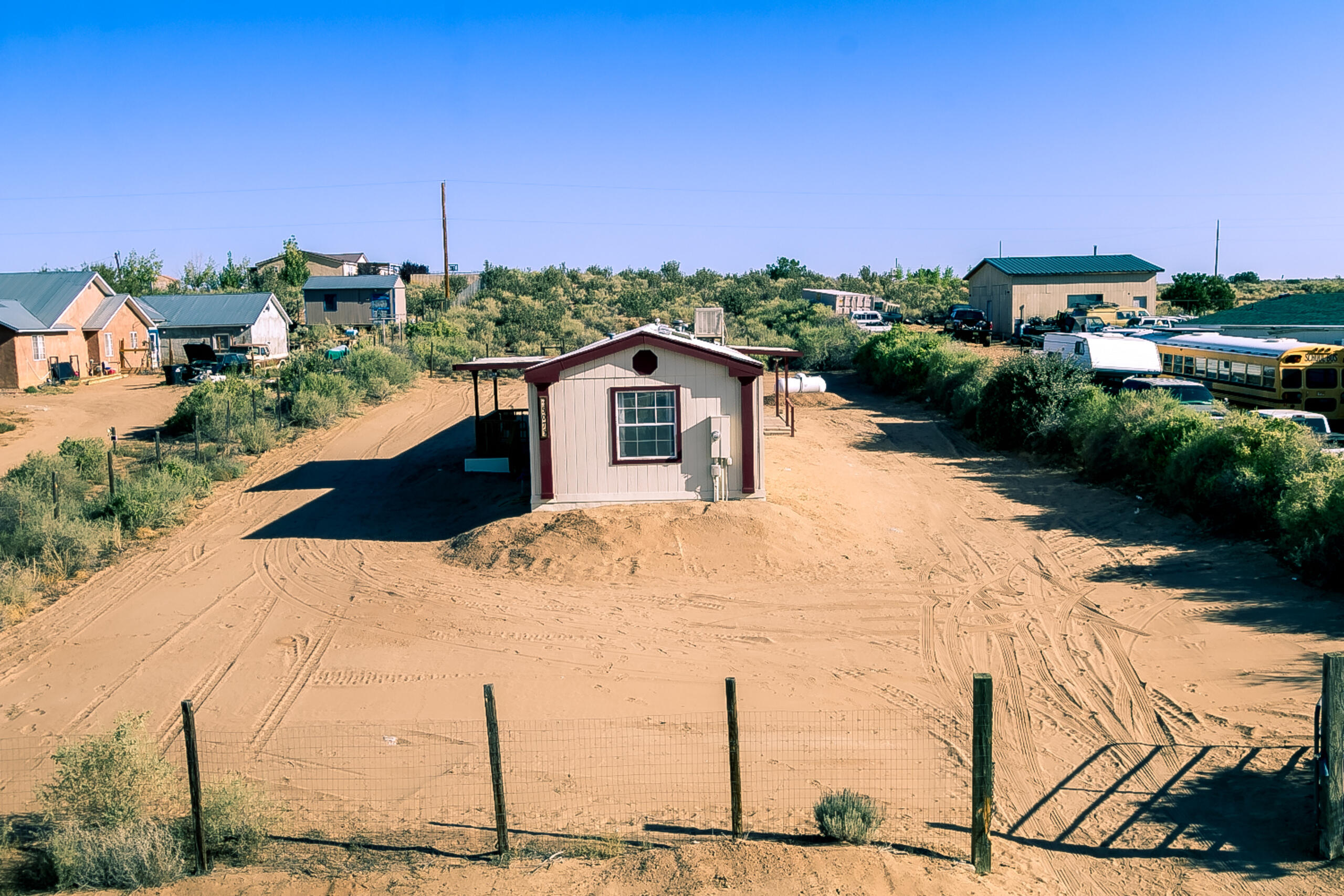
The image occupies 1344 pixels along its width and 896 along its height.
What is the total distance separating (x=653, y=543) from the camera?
16984 millimetres

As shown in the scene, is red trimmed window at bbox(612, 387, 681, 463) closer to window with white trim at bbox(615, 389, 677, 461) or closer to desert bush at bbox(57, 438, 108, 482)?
window with white trim at bbox(615, 389, 677, 461)

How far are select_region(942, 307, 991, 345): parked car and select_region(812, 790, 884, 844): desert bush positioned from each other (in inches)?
1677

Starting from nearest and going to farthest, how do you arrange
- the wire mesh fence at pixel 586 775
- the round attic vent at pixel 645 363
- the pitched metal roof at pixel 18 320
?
the wire mesh fence at pixel 586 775 → the round attic vent at pixel 645 363 → the pitched metal roof at pixel 18 320

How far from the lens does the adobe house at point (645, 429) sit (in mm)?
18109

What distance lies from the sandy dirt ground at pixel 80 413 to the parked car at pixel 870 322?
30.6 metres

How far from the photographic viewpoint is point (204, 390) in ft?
103

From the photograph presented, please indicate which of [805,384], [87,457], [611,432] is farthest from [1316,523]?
[87,457]

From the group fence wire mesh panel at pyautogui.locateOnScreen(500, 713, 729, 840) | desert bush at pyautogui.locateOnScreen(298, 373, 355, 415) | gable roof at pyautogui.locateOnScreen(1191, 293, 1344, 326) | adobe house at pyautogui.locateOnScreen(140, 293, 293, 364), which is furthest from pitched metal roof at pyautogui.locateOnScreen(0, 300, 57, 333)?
gable roof at pyautogui.locateOnScreen(1191, 293, 1344, 326)

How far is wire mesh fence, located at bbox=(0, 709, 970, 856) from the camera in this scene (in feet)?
28.3

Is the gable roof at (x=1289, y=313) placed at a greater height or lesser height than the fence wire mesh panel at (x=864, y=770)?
greater

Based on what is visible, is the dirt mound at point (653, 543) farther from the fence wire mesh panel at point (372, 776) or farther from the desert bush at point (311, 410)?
the desert bush at point (311, 410)

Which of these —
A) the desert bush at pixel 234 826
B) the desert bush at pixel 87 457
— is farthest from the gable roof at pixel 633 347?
the desert bush at pixel 87 457

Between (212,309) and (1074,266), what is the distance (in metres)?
41.9

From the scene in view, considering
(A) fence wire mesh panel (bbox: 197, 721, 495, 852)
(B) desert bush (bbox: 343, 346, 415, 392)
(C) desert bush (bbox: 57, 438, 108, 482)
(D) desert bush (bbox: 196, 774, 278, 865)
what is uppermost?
(B) desert bush (bbox: 343, 346, 415, 392)
